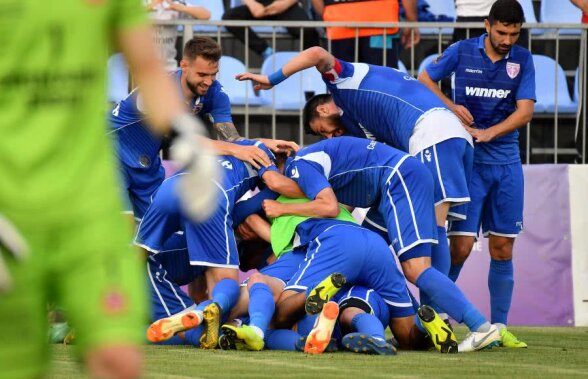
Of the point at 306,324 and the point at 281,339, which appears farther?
the point at 306,324

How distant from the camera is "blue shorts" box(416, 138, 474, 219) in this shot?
852cm

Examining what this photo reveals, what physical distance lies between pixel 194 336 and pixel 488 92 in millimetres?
2968

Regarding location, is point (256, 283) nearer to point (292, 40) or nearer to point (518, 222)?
point (518, 222)

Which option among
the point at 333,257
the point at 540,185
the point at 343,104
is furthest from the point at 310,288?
the point at 540,185

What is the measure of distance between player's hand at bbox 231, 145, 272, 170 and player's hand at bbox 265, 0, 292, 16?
424 centimetres

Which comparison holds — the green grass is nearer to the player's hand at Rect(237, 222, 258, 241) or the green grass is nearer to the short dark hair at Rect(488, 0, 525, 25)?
the player's hand at Rect(237, 222, 258, 241)

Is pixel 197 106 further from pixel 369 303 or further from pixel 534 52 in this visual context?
pixel 534 52

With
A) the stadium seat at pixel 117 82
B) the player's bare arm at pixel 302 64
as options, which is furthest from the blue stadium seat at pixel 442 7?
the player's bare arm at pixel 302 64

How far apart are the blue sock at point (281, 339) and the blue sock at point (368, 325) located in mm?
396

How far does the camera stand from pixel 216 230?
26.4 feet

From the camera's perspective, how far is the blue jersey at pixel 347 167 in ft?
26.5

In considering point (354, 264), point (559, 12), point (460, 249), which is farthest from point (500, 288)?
point (559, 12)

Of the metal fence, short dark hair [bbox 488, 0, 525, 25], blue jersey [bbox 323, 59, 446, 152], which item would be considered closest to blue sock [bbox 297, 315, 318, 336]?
blue jersey [bbox 323, 59, 446, 152]

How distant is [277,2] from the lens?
41.1 feet
